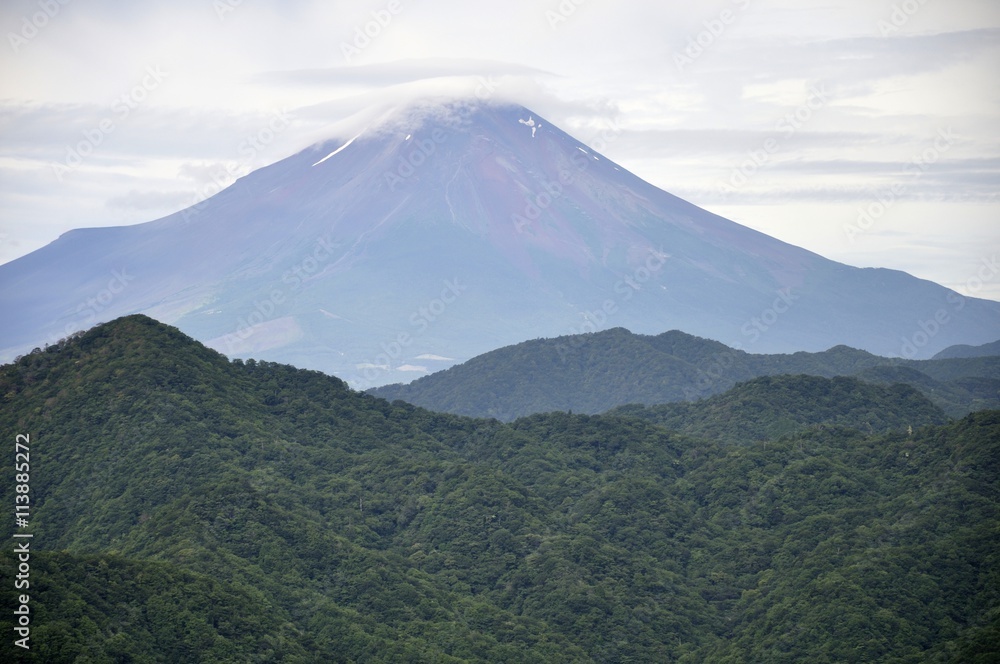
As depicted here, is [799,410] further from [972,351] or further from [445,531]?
[972,351]

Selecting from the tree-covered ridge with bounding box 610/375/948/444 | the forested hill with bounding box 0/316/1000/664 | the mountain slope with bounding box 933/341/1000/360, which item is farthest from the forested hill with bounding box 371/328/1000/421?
the forested hill with bounding box 0/316/1000/664

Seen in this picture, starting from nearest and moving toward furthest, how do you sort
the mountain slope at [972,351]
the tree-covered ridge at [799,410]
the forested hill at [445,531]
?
the forested hill at [445,531] → the tree-covered ridge at [799,410] → the mountain slope at [972,351]

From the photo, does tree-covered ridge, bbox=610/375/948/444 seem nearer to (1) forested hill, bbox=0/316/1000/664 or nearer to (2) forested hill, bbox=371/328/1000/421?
(1) forested hill, bbox=0/316/1000/664

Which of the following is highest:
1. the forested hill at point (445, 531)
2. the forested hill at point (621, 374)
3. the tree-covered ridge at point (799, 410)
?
the forested hill at point (621, 374)

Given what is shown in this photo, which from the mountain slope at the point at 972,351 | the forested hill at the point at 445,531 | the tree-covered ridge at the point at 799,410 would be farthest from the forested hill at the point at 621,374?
the forested hill at the point at 445,531

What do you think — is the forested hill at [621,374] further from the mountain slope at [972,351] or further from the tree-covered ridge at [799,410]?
the mountain slope at [972,351]

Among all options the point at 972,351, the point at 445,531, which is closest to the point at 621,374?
the point at 445,531

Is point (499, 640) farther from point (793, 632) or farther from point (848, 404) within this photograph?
point (848, 404)
